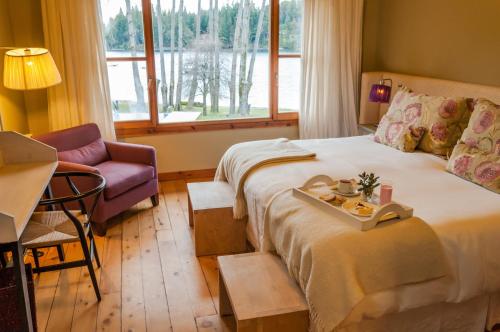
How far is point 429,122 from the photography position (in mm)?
3295

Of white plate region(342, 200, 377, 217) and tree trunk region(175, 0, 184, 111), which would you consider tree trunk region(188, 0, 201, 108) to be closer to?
tree trunk region(175, 0, 184, 111)

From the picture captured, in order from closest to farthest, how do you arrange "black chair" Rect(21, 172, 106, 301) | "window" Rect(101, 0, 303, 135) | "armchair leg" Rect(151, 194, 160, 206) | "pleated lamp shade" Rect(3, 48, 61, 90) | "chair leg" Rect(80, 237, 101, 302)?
"black chair" Rect(21, 172, 106, 301) < "chair leg" Rect(80, 237, 101, 302) < "pleated lamp shade" Rect(3, 48, 61, 90) < "armchair leg" Rect(151, 194, 160, 206) < "window" Rect(101, 0, 303, 135)

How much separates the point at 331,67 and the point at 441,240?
2967mm

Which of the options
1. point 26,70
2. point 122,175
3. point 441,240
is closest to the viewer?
point 441,240

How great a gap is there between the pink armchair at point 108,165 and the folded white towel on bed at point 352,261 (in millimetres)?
1856

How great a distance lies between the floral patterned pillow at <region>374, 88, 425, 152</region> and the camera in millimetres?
3322

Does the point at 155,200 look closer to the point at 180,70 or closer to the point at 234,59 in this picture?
the point at 180,70

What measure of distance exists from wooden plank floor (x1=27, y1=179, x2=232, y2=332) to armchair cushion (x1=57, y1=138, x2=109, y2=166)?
1.93 feet

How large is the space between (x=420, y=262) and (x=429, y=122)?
161cm

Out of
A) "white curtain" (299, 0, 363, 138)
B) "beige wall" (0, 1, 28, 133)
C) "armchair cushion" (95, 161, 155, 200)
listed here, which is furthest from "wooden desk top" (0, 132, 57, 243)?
"white curtain" (299, 0, 363, 138)

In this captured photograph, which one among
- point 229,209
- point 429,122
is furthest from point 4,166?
point 429,122

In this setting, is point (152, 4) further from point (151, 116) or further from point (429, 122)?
point (429, 122)

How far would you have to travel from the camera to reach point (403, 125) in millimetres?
3438

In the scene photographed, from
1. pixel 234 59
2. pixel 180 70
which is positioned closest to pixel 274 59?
pixel 234 59
